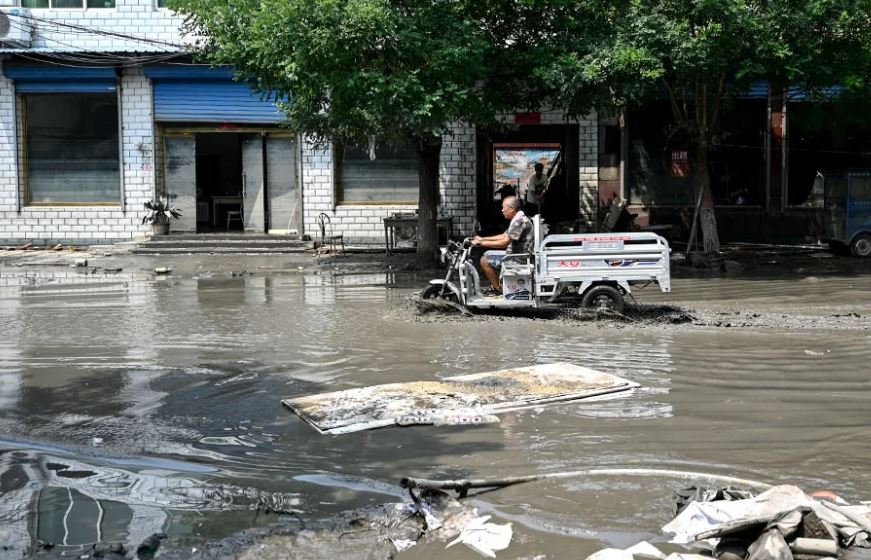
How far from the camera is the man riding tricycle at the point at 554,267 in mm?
11953

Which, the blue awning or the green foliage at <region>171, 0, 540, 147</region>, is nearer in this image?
the green foliage at <region>171, 0, 540, 147</region>

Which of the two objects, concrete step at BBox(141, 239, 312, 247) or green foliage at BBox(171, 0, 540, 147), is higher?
green foliage at BBox(171, 0, 540, 147)

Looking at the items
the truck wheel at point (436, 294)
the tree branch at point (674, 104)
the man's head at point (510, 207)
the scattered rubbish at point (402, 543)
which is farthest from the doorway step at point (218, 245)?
the scattered rubbish at point (402, 543)

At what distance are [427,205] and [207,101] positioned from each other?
7539 millimetres

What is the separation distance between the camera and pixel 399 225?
828 inches

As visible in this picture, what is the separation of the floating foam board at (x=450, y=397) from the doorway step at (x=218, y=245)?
565 inches

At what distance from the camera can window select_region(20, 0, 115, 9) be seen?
901 inches

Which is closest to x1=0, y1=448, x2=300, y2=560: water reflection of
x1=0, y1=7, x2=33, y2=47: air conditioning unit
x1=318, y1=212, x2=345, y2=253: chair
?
x1=318, y1=212, x2=345, y2=253: chair

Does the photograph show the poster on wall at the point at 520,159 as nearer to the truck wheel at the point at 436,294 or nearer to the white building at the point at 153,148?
the white building at the point at 153,148

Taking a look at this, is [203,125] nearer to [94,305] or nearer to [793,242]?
[94,305]

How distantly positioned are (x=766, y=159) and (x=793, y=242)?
220 cm

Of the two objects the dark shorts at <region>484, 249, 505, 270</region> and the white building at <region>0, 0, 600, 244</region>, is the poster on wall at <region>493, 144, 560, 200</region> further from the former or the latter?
the dark shorts at <region>484, 249, 505, 270</region>

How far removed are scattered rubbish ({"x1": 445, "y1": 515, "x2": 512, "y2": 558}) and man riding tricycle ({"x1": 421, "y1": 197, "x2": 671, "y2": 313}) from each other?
6.88 metres

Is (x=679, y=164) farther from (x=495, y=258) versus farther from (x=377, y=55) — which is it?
(x=495, y=258)
